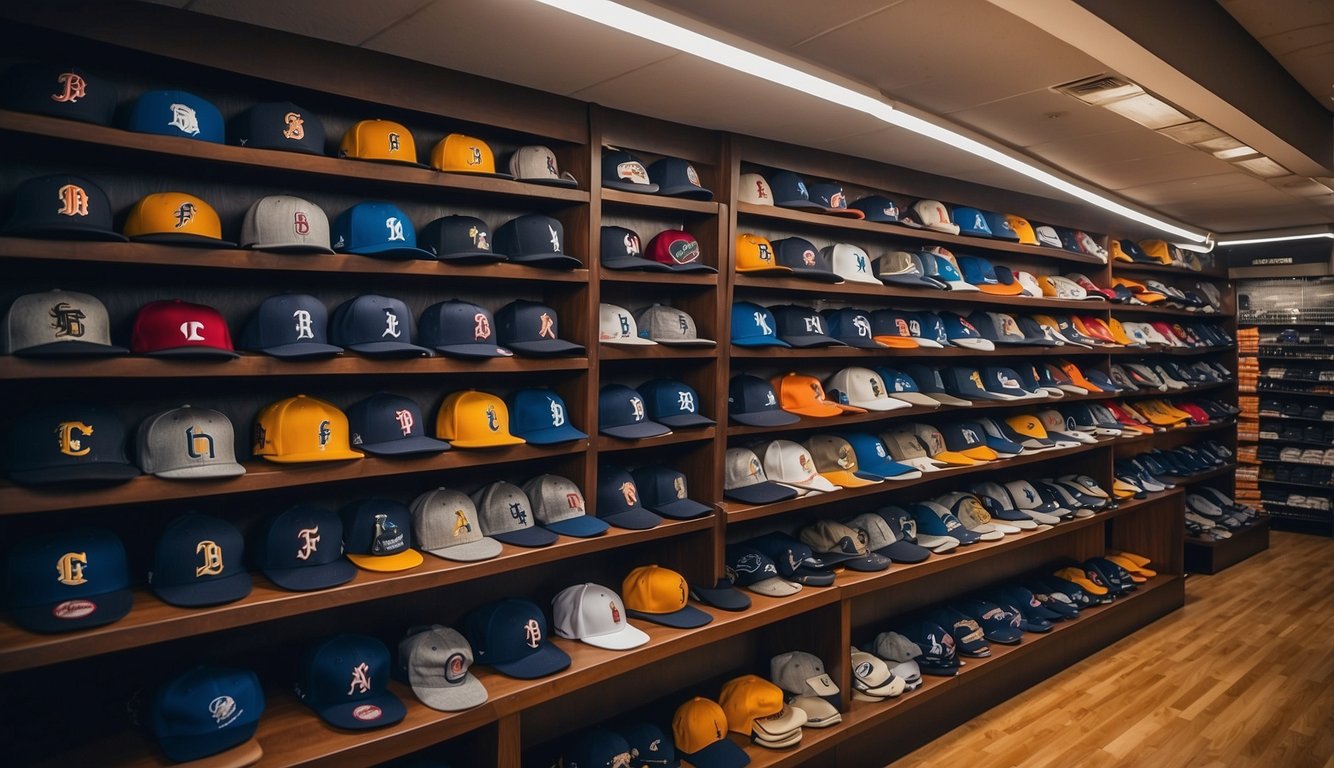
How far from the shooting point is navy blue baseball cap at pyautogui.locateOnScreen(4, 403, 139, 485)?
5.84 feet

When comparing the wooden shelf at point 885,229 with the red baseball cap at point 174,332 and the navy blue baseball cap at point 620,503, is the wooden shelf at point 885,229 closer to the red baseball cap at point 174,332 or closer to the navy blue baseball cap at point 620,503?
the navy blue baseball cap at point 620,503

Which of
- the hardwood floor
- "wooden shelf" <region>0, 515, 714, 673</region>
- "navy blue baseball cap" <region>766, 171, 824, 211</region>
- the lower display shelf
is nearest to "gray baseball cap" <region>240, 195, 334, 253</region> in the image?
"wooden shelf" <region>0, 515, 714, 673</region>

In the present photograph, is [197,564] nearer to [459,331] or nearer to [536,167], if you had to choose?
[459,331]

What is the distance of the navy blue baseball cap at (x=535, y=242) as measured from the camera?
2646 mm

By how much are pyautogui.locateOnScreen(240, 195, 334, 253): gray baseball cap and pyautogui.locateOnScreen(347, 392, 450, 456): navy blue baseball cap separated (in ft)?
1.60

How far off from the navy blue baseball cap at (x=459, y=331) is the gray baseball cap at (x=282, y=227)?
418mm

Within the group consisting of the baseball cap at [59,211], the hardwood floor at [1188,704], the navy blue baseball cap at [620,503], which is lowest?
the hardwood floor at [1188,704]

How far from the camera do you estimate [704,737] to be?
9.40 ft

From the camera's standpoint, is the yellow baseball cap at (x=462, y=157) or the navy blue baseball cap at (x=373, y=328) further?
the yellow baseball cap at (x=462, y=157)

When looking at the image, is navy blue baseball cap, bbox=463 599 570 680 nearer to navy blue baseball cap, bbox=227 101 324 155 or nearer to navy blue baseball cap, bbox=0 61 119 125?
navy blue baseball cap, bbox=227 101 324 155

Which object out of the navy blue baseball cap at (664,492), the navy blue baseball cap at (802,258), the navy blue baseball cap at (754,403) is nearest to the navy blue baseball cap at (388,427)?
the navy blue baseball cap at (664,492)

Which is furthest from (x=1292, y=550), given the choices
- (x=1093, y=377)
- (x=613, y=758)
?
(x=613, y=758)

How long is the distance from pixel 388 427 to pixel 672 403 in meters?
1.14

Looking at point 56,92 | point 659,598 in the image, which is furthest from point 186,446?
point 659,598
